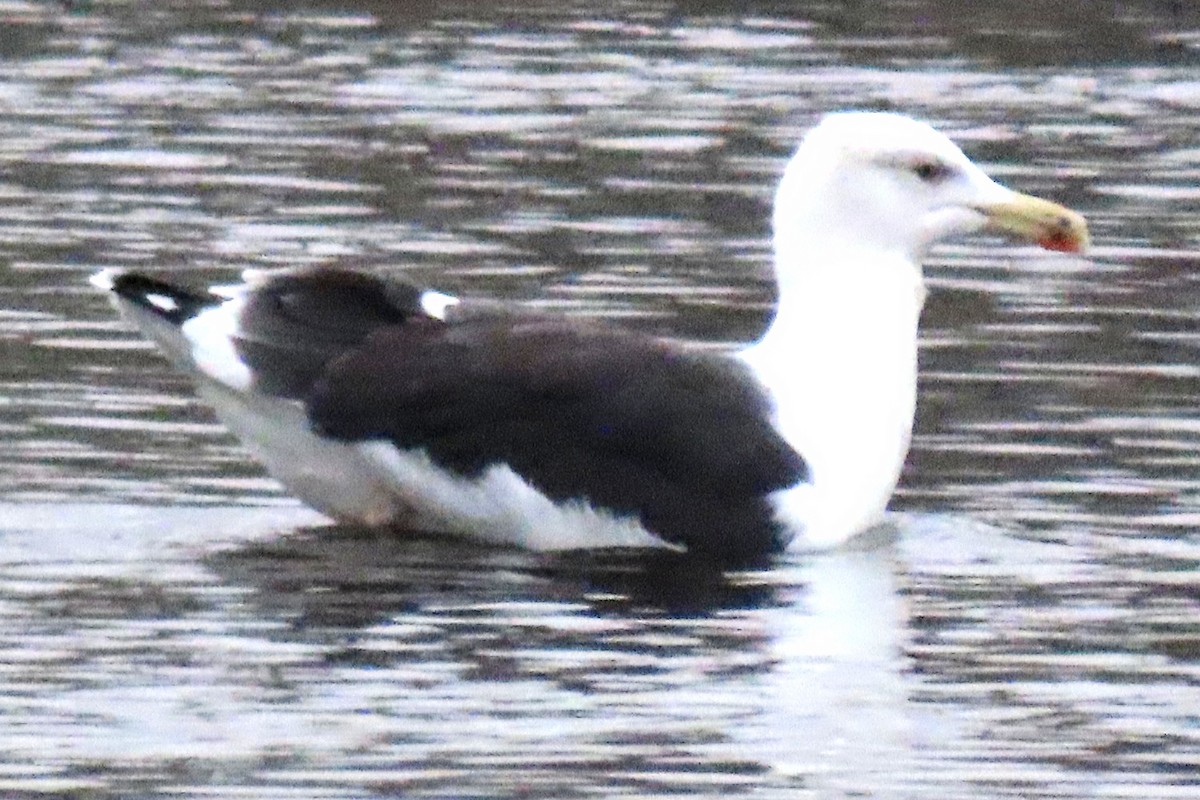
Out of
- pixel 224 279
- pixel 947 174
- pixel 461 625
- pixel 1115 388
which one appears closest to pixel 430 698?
pixel 461 625

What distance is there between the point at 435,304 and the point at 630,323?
3020mm

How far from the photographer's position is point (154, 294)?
44.8 feet

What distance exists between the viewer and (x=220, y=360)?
13.5 meters

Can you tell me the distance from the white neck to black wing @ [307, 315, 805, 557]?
0.33ft

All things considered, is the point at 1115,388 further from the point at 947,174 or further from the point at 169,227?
the point at 169,227

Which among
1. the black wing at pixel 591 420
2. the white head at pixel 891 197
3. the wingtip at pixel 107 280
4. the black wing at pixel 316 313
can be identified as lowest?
the black wing at pixel 591 420

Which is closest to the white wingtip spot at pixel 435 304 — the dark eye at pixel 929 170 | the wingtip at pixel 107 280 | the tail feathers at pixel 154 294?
the tail feathers at pixel 154 294

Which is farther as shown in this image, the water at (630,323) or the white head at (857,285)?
the white head at (857,285)

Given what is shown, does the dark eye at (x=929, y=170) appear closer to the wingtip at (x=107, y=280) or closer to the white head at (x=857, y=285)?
the white head at (x=857, y=285)

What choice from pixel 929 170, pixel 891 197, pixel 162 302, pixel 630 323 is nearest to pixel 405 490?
pixel 162 302

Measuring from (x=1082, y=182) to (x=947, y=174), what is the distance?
6176 millimetres

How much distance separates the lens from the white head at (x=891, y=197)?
45.2 ft

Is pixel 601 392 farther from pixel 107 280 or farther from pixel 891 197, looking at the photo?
pixel 107 280

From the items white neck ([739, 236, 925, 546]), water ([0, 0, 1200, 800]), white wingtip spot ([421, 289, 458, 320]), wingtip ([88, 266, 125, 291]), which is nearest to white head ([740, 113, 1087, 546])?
white neck ([739, 236, 925, 546])
